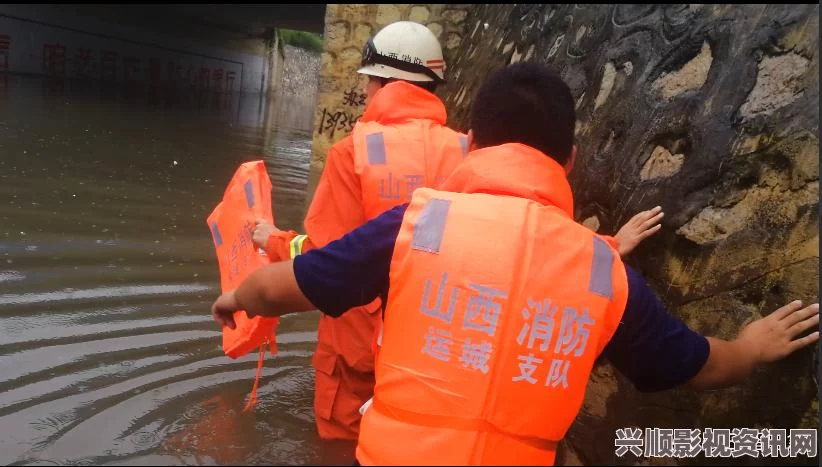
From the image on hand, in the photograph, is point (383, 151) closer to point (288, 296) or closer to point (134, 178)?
point (288, 296)

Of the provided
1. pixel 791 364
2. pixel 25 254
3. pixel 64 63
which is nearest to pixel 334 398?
pixel 791 364

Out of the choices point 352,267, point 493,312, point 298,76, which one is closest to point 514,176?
point 493,312

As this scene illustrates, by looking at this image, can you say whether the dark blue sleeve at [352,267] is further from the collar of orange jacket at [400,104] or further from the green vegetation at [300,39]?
the green vegetation at [300,39]

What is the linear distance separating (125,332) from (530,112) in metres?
3.12

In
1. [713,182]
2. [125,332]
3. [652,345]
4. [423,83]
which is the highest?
[423,83]

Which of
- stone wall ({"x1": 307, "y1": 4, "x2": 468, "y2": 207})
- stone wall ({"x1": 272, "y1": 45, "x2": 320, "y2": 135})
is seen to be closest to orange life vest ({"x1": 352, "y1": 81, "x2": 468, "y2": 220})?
stone wall ({"x1": 307, "y1": 4, "x2": 468, "y2": 207})

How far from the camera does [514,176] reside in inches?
70.9

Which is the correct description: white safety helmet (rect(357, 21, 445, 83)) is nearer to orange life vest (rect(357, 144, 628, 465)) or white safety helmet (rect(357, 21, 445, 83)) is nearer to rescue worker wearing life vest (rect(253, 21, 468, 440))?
rescue worker wearing life vest (rect(253, 21, 468, 440))

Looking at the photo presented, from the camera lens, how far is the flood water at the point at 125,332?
301cm

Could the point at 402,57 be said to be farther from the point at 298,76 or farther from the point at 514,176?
the point at 298,76

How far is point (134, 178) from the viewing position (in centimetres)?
830

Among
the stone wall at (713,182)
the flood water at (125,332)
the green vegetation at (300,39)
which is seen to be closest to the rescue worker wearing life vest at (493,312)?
the stone wall at (713,182)

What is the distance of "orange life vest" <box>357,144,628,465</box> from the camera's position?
66.5 inches

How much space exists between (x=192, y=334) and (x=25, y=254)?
1675mm
